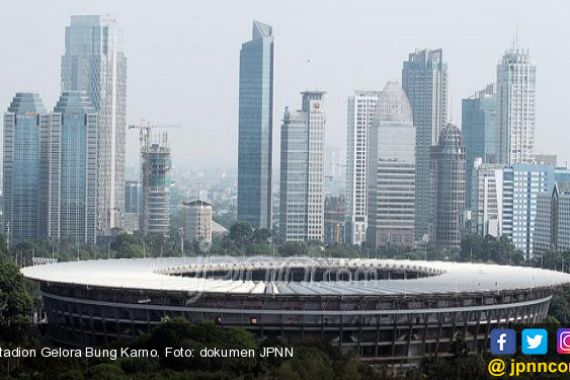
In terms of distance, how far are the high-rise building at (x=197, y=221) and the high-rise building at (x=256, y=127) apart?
1615 centimetres

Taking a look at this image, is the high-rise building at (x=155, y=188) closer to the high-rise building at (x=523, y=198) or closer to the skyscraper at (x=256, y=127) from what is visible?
the skyscraper at (x=256, y=127)

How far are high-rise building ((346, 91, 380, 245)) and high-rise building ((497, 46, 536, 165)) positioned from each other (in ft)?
82.8

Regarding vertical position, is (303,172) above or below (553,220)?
above

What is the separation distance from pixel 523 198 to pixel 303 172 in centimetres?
2587

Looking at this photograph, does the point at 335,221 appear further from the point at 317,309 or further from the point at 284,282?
the point at 317,309

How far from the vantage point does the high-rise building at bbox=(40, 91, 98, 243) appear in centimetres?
15712

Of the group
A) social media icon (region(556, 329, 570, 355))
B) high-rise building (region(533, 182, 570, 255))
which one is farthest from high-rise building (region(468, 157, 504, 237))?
social media icon (region(556, 329, 570, 355))

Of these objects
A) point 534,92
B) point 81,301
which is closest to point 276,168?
point 534,92

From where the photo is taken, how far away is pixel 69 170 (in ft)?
559

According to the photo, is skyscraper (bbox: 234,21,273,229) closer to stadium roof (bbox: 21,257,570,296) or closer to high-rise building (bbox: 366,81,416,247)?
high-rise building (bbox: 366,81,416,247)

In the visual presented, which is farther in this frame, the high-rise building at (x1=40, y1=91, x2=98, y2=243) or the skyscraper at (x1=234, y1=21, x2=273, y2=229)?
the skyscraper at (x1=234, y1=21, x2=273, y2=229)

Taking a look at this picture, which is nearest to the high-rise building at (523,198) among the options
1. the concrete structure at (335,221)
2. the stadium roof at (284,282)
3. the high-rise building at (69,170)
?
the concrete structure at (335,221)

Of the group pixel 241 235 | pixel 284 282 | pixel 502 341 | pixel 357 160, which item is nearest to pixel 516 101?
pixel 357 160

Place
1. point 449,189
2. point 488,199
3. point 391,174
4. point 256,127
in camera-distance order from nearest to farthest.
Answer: point 449,189, point 391,174, point 488,199, point 256,127
